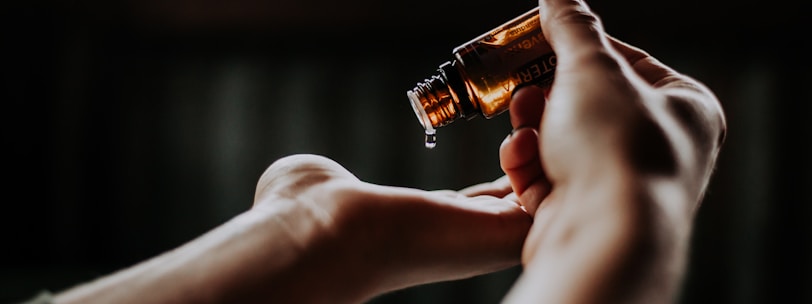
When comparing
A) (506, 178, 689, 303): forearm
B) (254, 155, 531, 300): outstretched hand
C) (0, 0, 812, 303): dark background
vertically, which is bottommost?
(0, 0, 812, 303): dark background

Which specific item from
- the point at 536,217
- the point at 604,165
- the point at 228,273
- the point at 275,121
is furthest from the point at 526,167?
the point at 275,121

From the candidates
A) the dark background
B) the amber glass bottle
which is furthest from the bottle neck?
the dark background

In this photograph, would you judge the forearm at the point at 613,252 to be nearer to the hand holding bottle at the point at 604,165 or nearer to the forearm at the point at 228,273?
the hand holding bottle at the point at 604,165

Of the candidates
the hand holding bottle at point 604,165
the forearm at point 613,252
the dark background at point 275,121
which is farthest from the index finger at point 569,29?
the dark background at point 275,121

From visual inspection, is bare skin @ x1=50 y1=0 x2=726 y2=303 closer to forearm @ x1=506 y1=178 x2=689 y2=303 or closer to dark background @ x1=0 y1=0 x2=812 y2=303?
forearm @ x1=506 y1=178 x2=689 y2=303

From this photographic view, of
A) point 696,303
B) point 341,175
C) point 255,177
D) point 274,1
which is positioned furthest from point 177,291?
point 696,303

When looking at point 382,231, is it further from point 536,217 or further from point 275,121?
point 275,121
